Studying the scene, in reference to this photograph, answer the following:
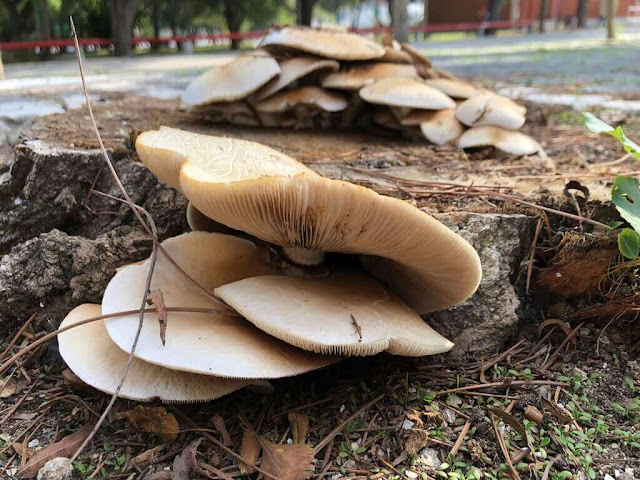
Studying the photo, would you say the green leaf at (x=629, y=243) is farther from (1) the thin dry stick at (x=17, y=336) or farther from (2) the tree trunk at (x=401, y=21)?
(2) the tree trunk at (x=401, y=21)

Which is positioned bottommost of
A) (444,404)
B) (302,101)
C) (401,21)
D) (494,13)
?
(444,404)

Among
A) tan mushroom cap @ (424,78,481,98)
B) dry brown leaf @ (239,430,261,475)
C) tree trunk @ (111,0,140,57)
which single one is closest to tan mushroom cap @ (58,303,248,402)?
dry brown leaf @ (239,430,261,475)

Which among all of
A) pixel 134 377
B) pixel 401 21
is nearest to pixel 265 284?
pixel 134 377

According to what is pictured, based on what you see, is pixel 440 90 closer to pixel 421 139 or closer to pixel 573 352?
pixel 421 139

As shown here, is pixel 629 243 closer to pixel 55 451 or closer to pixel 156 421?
pixel 156 421

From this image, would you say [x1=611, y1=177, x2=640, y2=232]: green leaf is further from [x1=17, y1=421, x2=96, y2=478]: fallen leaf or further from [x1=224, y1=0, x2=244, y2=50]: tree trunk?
[x1=224, y1=0, x2=244, y2=50]: tree trunk

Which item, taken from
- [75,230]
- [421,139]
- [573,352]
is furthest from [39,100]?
[573,352]

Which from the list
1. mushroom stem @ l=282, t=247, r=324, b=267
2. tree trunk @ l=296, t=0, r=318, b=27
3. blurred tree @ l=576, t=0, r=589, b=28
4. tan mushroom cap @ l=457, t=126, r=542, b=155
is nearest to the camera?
mushroom stem @ l=282, t=247, r=324, b=267
